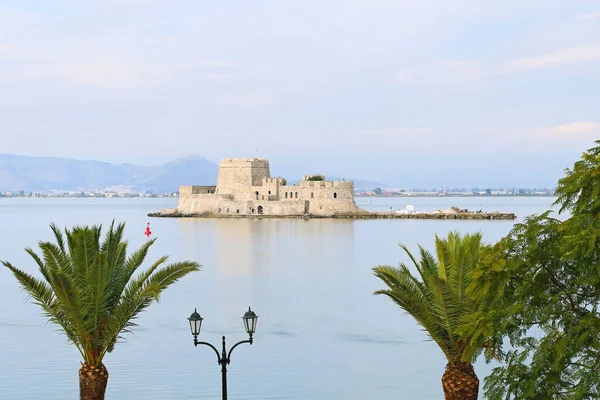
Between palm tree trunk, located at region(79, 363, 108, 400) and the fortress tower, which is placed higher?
the fortress tower

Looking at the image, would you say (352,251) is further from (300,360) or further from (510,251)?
(510,251)

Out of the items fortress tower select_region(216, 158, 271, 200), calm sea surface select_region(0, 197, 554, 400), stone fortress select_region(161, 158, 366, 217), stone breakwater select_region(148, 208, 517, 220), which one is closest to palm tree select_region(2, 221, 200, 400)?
calm sea surface select_region(0, 197, 554, 400)

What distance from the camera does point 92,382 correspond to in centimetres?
1199

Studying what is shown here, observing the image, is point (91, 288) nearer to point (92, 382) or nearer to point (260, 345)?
point (92, 382)

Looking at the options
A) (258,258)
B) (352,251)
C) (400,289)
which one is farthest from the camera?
(352,251)

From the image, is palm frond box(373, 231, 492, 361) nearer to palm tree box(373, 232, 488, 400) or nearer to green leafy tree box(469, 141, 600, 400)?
palm tree box(373, 232, 488, 400)

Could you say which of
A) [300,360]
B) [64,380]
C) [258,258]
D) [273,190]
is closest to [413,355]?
[300,360]

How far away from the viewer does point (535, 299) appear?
32.1 feet

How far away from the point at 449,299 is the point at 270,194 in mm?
63906

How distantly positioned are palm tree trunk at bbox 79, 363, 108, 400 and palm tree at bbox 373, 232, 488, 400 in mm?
3806

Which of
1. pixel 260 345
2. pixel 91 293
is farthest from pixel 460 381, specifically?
pixel 260 345

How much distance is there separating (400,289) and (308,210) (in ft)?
210

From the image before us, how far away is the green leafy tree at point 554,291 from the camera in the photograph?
9172 millimetres

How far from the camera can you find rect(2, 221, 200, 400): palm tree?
1181cm
